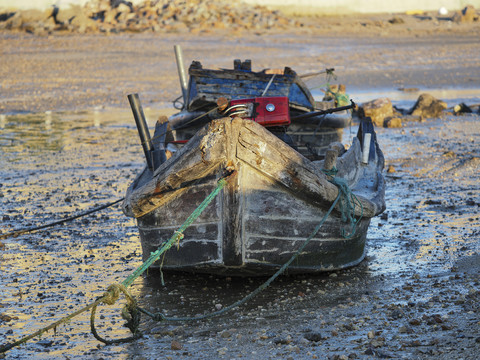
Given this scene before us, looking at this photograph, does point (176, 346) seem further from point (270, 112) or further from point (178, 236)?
point (270, 112)

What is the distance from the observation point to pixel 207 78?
10234 millimetres

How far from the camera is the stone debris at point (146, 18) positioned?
1335 inches

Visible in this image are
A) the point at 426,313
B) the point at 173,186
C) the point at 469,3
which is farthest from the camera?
the point at 469,3

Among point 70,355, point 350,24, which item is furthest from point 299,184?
point 350,24

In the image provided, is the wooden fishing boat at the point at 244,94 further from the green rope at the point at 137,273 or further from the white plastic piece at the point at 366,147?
the green rope at the point at 137,273

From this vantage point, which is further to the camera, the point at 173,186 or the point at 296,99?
the point at 296,99

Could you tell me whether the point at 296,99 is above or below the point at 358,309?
above

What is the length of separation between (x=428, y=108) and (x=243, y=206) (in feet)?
37.7

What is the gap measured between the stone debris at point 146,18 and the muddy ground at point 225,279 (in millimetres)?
15432

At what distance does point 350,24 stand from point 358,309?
112ft

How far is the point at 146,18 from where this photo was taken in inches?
1415

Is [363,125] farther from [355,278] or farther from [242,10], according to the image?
[242,10]

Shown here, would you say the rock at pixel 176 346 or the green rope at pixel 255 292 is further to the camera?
the green rope at pixel 255 292

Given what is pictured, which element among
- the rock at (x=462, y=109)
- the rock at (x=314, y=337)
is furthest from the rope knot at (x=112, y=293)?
the rock at (x=462, y=109)
